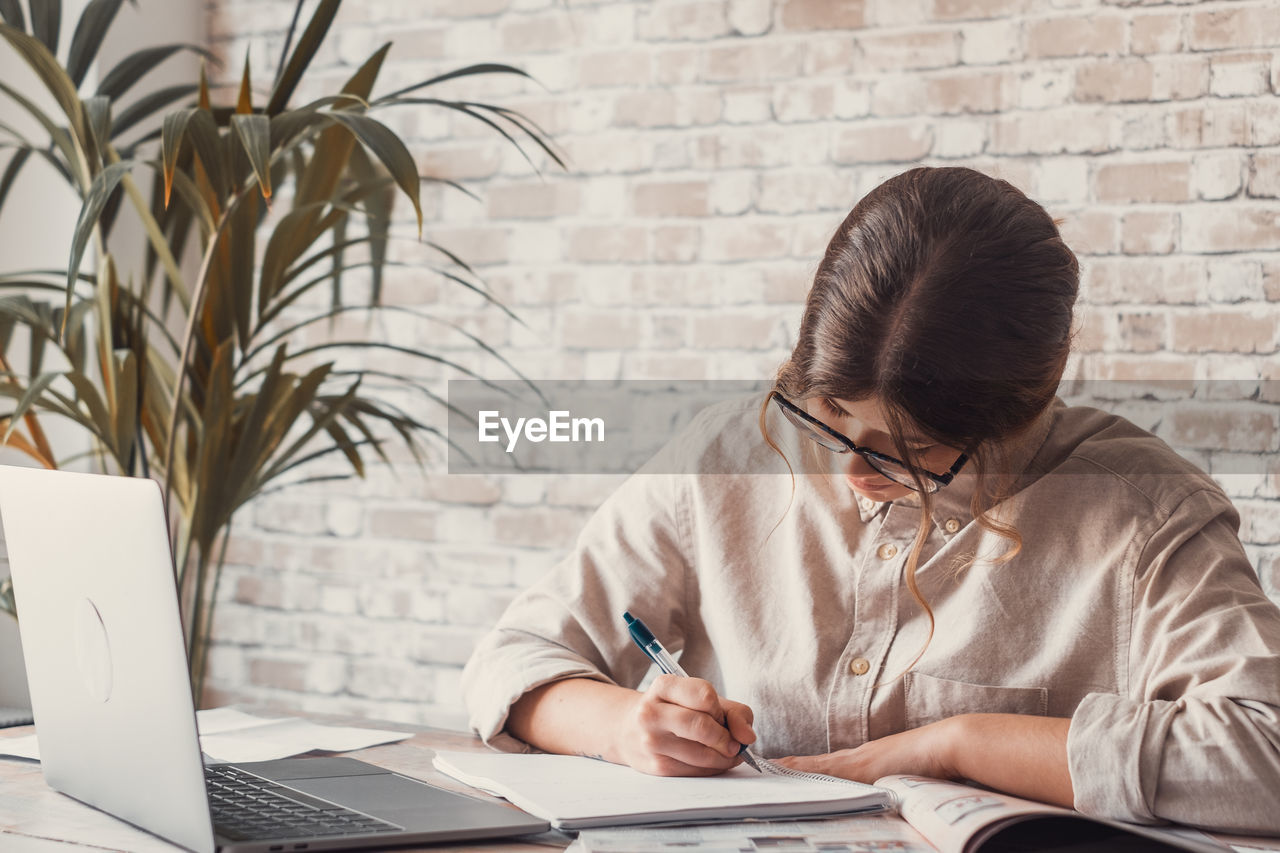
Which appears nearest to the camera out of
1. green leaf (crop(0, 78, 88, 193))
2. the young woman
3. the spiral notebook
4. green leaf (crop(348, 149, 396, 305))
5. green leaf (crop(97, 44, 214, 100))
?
the spiral notebook

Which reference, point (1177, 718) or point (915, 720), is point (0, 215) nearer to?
point (915, 720)

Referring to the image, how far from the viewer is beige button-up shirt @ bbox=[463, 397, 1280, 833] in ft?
3.25

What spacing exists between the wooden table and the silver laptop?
0.01m

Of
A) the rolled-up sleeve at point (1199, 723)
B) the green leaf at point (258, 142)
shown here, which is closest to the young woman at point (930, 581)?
the rolled-up sleeve at point (1199, 723)

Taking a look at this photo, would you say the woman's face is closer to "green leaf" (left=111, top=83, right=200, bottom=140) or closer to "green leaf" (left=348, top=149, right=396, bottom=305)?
"green leaf" (left=348, top=149, right=396, bottom=305)

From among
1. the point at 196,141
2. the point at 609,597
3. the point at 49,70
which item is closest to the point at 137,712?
the point at 609,597

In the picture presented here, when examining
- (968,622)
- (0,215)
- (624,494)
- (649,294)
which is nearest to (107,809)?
(624,494)

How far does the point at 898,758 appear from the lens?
3.59 ft

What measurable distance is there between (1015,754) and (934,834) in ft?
0.55

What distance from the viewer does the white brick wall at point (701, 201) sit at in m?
1.83

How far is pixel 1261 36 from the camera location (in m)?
1.79

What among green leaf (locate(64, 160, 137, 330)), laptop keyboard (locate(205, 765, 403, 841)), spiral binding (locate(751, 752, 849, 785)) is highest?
green leaf (locate(64, 160, 137, 330))

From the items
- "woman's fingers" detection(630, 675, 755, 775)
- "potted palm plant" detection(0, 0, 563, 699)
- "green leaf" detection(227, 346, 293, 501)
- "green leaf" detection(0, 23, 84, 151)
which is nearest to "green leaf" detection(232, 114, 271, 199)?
"potted palm plant" detection(0, 0, 563, 699)

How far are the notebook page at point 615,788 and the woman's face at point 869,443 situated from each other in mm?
293
